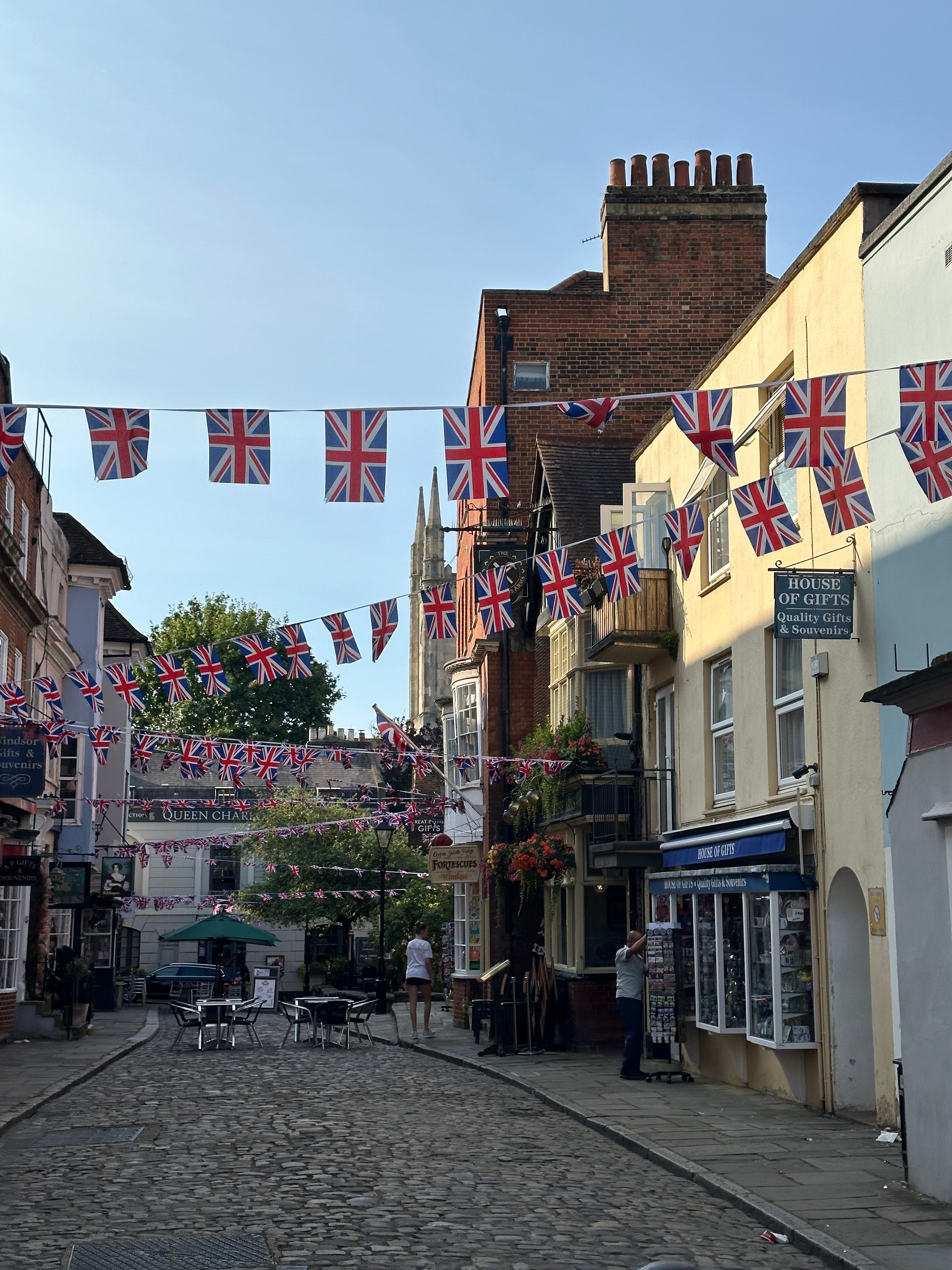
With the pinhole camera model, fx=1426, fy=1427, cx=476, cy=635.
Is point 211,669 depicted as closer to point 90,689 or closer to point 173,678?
point 173,678

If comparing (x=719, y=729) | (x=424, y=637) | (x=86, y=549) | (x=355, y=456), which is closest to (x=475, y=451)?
(x=355, y=456)

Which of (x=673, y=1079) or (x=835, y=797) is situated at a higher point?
(x=835, y=797)

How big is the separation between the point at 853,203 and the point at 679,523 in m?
3.38

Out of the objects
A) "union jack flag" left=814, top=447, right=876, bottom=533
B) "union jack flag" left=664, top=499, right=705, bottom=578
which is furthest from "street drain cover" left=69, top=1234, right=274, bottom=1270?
"union jack flag" left=664, top=499, right=705, bottom=578

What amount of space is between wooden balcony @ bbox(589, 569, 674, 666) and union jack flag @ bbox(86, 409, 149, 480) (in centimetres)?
906

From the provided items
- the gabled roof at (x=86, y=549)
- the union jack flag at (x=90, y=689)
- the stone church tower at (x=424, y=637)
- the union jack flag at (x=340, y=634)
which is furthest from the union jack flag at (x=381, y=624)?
the stone church tower at (x=424, y=637)

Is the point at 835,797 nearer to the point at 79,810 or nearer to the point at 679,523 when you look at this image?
the point at 679,523

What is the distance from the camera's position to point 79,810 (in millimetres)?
32188

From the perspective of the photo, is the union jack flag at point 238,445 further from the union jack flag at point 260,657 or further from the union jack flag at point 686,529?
the union jack flag at point 260,657

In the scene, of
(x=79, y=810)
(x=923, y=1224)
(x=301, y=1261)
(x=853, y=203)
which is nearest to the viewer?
(x=301, y=1261)

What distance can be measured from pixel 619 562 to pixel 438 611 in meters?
2.54

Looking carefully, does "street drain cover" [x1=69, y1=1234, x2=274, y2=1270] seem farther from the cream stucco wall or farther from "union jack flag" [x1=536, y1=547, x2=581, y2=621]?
"union jack flag" [x1=536, y1=547, x2=581, y2=621]

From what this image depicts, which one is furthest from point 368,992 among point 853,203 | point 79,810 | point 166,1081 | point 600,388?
point 853,203

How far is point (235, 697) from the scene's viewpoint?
2410 inches
